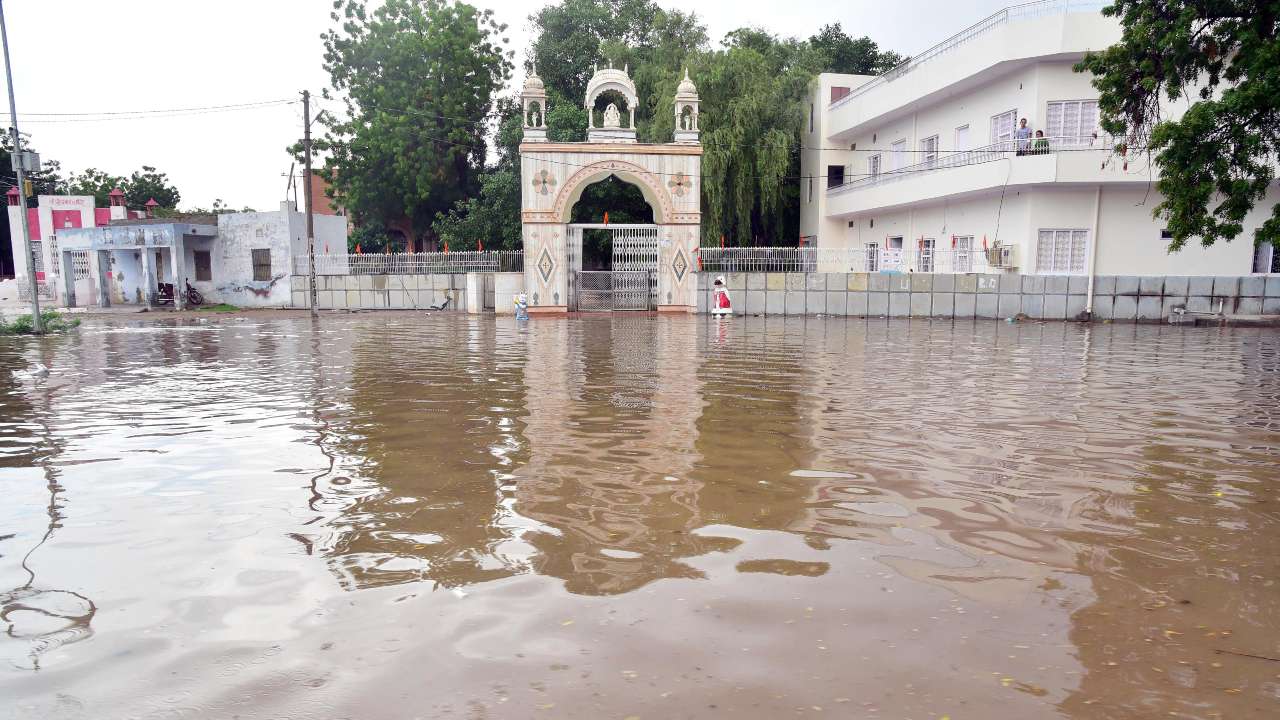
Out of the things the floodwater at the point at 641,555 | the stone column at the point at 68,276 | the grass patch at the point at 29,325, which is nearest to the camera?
the floodwater at the point at 641,555

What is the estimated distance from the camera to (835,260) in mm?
25609

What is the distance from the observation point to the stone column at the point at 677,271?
85.4 feet

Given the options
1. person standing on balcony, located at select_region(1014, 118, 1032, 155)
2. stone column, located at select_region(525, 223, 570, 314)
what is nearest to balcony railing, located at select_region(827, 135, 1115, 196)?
Answer: person standing on balcony, located at select_region(1014, 118, 1032, 155)

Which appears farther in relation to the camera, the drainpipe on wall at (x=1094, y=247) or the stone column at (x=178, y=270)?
the stone column at (x=178, y=270)

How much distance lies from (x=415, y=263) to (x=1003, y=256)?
19047 mm

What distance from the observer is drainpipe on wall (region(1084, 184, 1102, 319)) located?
23578mm

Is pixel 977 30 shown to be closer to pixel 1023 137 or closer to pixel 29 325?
pixel 1023 137

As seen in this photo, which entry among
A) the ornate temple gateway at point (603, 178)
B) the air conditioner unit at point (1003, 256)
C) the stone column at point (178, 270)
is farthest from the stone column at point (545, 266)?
the stone column at point (178, 270)

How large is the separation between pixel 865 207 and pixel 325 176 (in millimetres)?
23495

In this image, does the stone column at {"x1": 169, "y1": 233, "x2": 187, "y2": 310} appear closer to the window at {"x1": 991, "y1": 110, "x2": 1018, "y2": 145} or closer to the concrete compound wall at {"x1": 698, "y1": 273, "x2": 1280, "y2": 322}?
the concrete compound wall at {"x1": 698, "y1": 273, "x2": 1280, "y2": 322}

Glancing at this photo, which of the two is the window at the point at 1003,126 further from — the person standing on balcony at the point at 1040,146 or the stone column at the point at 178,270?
the stone column at the point at 178,270

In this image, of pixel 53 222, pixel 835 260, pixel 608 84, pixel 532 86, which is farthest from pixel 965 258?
pixel 53 222

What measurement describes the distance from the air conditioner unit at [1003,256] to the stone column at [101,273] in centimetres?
3349

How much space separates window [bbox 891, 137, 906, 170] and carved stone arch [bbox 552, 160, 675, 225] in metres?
9.77
